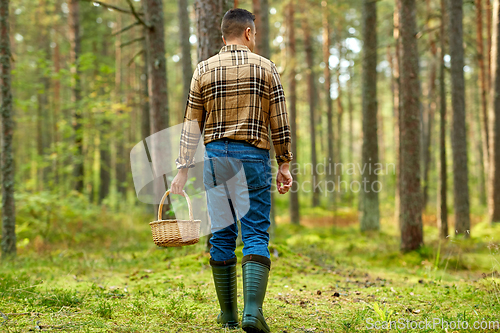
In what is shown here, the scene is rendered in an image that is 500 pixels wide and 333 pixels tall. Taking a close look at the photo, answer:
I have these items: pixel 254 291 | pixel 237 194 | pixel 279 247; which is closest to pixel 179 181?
pixel 237 194

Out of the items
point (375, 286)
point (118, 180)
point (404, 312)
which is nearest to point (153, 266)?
point (375, 286)

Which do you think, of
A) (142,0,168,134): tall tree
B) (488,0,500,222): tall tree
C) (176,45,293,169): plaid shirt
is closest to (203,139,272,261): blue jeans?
(176,45,293,169): plaid shirt

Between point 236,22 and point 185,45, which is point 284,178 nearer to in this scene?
point 236,22

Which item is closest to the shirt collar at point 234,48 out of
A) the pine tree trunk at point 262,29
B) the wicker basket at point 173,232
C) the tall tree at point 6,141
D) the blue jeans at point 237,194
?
the blue jeans at point 237,194

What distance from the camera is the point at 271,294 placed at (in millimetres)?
3973

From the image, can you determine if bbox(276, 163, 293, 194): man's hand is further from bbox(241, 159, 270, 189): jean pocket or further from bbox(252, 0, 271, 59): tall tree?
bbox(252, 0, 271, 59): tall tree

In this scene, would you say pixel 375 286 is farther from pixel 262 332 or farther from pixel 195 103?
pixel 195 103

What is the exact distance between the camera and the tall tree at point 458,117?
9242 millimetres

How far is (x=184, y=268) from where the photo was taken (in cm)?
521

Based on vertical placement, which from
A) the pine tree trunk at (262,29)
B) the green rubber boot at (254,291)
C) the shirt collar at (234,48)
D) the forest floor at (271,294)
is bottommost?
the forest floor at (271,294)

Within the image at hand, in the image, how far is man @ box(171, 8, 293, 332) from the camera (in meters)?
2.71

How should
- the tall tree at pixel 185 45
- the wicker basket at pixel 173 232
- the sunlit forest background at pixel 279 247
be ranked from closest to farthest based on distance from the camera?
the wicker basket at pixel 173 232 < the sunlit forest background at pixel 279 247 < the tall tree at pixel 185 45

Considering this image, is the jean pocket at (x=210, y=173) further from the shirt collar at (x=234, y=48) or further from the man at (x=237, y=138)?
the shirt collar at (x=234, y=48)

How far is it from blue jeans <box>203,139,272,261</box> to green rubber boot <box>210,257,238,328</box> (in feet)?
0.20
